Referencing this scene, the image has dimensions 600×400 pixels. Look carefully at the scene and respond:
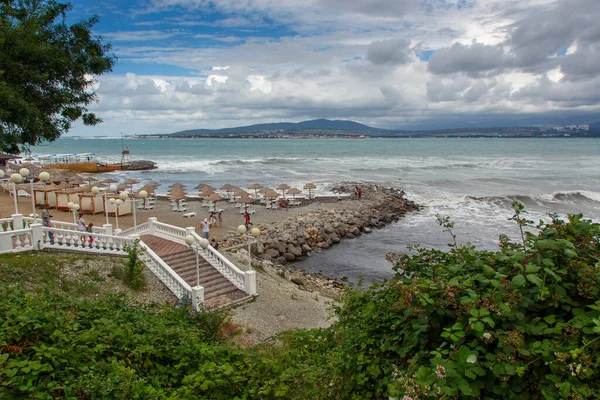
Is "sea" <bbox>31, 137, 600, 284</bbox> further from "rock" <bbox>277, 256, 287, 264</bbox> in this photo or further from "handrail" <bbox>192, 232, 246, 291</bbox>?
"handrail" <bbox>192, 232, 246, 291</bbox>

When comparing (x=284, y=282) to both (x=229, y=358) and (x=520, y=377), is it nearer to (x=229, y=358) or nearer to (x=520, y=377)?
(x=229, y=358)

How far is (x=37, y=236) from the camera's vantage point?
42.6ft

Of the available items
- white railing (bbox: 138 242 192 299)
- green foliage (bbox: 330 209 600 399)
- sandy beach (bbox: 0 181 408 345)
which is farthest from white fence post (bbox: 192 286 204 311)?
green foliage (bbox: 330 209 600 399)

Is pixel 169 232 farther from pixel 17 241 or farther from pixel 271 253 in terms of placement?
pixel 271 253

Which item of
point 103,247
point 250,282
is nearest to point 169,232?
point 103,247

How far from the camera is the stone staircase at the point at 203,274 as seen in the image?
530 inches

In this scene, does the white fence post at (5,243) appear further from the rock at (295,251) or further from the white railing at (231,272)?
the rock at (295,251)

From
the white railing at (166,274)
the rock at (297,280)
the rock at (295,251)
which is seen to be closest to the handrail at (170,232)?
the white railing at (166,274)

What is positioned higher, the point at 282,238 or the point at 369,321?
the point at 369,321

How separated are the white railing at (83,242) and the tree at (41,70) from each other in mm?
3335

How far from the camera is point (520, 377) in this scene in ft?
10.3

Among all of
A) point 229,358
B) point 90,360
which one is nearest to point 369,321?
point 229,358

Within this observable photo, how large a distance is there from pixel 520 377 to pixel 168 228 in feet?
51.8

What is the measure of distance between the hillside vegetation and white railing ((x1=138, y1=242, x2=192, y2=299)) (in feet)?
18.3
